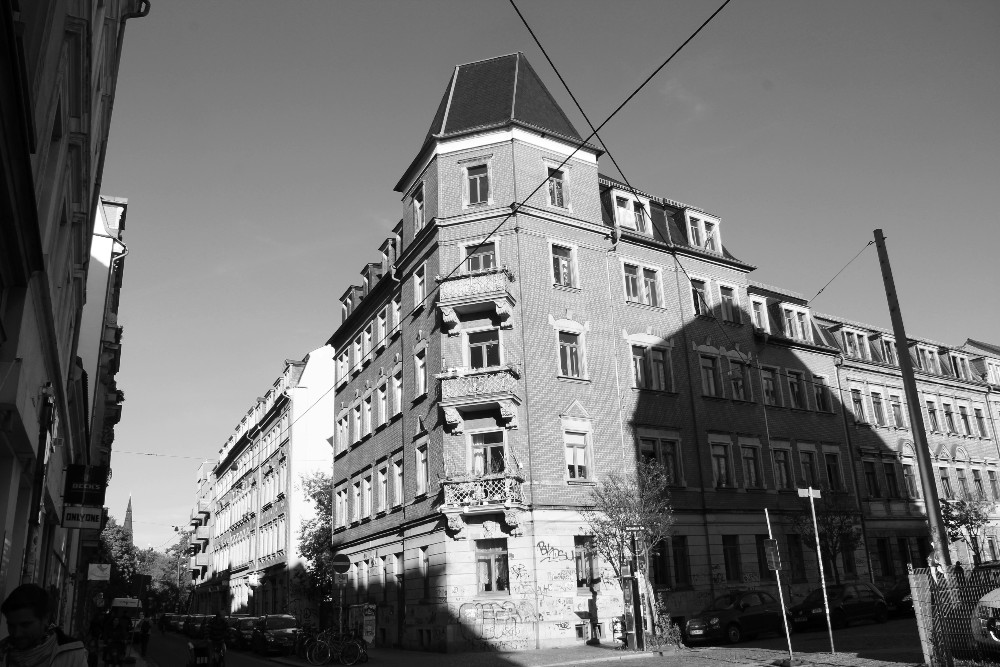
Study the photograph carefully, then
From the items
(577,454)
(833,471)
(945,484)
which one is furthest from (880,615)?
(945,484)

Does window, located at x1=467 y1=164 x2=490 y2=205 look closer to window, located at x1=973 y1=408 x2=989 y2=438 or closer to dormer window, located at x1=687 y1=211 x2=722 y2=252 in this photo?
dormer window, located at x1=687 y1=211 x2=722 y2=252

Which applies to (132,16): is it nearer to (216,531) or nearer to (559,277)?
(559,277)

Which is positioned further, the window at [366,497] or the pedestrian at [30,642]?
the window at [366,497]

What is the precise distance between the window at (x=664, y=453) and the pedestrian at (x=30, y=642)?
2718cm

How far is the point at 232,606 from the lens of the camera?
236 ft

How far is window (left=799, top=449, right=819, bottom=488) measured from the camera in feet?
121

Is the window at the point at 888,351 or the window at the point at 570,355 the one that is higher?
the window at the point at 888,351

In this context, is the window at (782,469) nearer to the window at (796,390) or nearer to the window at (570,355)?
the window at (796,390)

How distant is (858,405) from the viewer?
4197 cm

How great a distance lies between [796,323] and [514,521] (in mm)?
21703

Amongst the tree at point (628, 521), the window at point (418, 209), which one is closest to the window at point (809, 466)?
the tree at point (628, 521)

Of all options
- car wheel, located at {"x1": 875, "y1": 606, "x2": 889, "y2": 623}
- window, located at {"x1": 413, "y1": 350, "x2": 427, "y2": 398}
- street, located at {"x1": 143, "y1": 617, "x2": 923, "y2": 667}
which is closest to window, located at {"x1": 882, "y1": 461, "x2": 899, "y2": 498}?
street, located at {"x1": 143, "y1": 617, "x2": 923, "y2": 667}

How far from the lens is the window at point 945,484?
4453 centimetres

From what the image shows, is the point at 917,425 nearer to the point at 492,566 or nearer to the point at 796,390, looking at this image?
the point at 492,566
